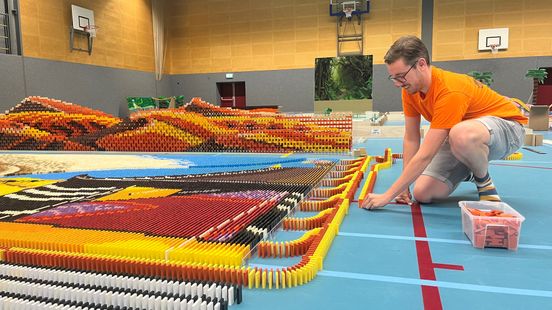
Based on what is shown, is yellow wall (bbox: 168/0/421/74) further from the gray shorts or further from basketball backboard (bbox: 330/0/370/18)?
the gray shorts

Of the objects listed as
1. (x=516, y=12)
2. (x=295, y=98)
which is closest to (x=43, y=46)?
(x=295, y=98)

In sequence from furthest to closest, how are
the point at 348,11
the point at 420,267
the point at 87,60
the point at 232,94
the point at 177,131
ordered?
the point at 232,94
the point at 348,11
the point at 87,60
the point at 177,131
the point at 420,267

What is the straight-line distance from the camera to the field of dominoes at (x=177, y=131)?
5609 mm

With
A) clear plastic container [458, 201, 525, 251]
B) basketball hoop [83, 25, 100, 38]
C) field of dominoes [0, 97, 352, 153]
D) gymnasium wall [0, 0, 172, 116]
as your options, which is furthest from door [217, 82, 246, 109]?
clear plastic container [458, 201, 525, 251]

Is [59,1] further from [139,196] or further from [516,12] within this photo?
[516,12]

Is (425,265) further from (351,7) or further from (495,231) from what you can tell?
(351,7)

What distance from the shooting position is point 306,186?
3178mm

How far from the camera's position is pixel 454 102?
2230 millimetres

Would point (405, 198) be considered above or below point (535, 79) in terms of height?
below

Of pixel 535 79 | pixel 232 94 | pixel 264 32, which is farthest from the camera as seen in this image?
pixel 232 94

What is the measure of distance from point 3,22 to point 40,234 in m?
11.1

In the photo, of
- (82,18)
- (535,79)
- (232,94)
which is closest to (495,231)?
(82,18)

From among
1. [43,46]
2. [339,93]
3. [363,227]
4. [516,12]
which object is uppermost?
[516,12]

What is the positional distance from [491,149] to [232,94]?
16.7 metres
